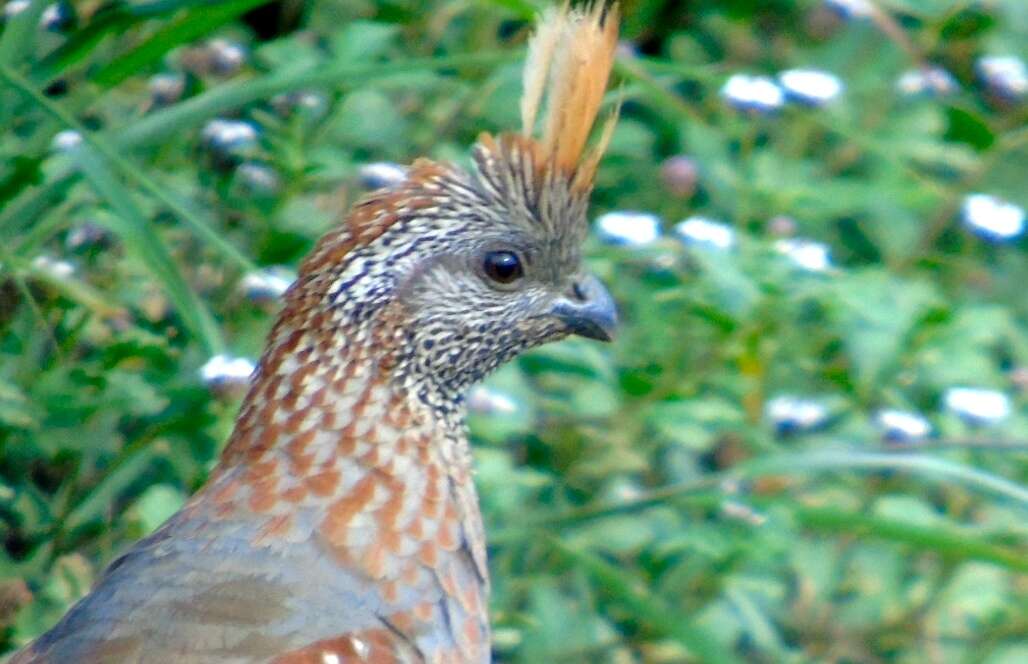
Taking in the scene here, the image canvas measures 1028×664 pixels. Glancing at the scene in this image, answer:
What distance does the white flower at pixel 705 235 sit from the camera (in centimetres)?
438

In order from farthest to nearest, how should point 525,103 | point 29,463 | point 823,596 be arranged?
point 823,596 < point 29,463 < point 525,103

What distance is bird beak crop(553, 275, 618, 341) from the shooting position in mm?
3262

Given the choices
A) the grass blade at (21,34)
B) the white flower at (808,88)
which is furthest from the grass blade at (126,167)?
the white flower at (808,88)

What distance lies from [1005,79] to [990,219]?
0.66m

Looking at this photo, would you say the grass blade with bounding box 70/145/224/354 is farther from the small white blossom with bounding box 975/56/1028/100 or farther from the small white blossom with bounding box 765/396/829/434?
the small white blossom with bounding box 975/56/1028/100

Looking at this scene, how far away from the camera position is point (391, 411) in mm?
3107

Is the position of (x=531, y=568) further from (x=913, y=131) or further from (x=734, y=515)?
(x=913, y=131)

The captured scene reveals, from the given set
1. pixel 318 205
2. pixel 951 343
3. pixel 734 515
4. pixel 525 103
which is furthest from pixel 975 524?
pixel 525 103

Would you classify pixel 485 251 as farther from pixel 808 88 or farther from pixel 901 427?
pixel 808 88

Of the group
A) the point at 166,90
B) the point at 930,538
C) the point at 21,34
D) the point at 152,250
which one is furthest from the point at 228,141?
the point at 930,538

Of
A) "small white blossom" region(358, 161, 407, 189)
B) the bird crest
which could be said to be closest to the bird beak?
the bird crest

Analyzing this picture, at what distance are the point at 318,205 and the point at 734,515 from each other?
117cm

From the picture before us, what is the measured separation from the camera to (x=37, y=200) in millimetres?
3705

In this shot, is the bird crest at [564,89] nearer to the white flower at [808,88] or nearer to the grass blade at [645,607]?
the grass blade at [645,607]
